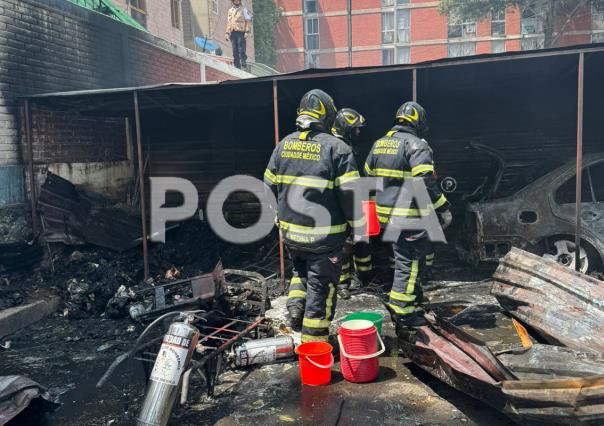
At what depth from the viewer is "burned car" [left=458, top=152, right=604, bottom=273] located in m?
6.19

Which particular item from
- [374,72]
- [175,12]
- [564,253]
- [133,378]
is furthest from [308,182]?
[175,12]

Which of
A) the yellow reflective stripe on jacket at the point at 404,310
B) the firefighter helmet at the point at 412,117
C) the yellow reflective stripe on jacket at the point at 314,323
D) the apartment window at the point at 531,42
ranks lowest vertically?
the yellow reflective stripe on jacket at the point at 404,310

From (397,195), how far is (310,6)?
3398 cm

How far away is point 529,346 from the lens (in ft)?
12.6

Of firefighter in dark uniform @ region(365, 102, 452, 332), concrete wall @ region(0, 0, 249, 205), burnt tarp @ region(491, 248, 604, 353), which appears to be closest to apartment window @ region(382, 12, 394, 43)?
concrete wall @ region(0, 0, 249, 205)

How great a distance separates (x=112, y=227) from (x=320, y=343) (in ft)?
14.7

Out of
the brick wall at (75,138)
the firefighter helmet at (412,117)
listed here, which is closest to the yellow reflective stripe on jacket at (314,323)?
the firefighter helmet at (412,117)

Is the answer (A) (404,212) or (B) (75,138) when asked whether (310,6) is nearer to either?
(B) (75,138)

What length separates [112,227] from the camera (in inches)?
283

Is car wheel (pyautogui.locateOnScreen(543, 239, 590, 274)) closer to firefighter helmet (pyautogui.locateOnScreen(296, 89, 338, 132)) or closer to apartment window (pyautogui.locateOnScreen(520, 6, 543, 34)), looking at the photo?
firefighter helmet (pyautogui.locateOnScreen(296, 89, 338, 132))

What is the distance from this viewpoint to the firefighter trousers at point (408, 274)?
4613 mm

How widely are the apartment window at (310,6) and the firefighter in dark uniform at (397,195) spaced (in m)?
33.4

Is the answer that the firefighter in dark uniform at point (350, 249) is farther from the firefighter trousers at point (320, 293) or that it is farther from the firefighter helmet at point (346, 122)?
the firefighter trousers at point (320, 293)

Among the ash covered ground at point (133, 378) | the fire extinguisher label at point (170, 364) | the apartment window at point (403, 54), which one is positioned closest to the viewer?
the fire extinguisher label at point (170, 364)
